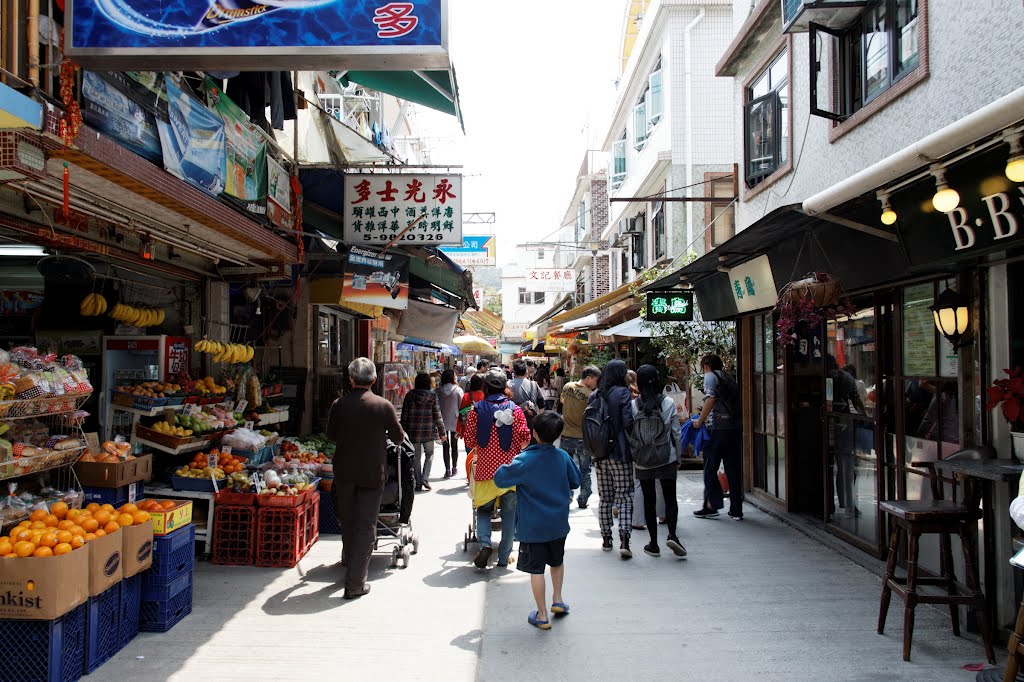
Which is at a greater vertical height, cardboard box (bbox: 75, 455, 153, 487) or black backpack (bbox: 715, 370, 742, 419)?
black backpack (bbox: 715, 370, 742, 419)

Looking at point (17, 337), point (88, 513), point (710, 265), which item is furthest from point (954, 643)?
point (17, 337)

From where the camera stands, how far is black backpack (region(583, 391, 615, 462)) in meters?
6.63

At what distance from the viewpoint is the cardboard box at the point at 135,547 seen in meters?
4.47

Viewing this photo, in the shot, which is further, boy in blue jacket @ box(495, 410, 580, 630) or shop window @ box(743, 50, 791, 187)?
shop window @ box(743, 50, 791, 187)

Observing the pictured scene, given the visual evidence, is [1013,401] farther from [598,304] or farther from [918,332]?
[598,304]

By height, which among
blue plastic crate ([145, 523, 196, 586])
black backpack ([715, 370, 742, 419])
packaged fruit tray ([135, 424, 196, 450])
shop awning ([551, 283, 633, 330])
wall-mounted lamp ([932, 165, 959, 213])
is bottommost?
blue plastic crate ([145, 523, 196, 586])

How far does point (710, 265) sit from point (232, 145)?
5466 mm

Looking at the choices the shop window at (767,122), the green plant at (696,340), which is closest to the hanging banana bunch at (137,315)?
the green plant at (696,340)

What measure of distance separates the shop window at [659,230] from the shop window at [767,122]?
7.28 m

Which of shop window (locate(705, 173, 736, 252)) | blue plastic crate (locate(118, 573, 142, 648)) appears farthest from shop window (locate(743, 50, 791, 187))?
blue plastic crate (locate(118, 573, 142, 648))

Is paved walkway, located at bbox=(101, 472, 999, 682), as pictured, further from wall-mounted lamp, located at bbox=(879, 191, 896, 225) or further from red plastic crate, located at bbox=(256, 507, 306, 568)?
wall-mounted lamp, located at bbox=(879, 191, 896, 225)

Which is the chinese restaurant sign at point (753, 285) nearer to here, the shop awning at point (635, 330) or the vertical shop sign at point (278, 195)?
the shop awning at point (635, 330)

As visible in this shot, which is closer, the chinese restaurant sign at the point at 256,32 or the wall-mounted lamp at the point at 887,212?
the chinese restaurant sign at the point at 256,32

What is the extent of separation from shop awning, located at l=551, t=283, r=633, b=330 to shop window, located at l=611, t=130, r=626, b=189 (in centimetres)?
455
